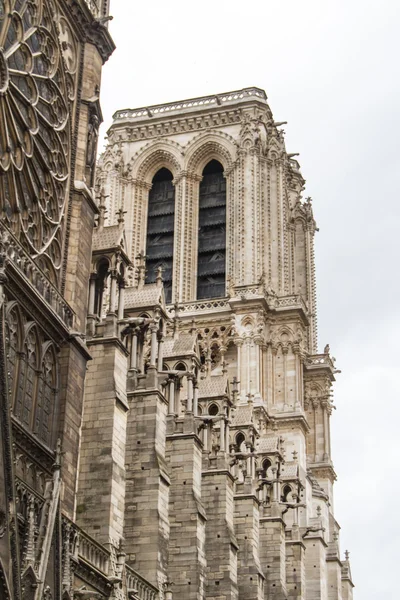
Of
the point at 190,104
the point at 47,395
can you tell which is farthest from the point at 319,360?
the point at 47,395

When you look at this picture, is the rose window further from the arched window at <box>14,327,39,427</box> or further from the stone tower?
the stone tower

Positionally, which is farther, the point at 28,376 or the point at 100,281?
the point at 100,281

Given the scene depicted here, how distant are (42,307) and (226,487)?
50.5 ft

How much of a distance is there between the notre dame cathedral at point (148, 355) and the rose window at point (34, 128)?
66 millimetres

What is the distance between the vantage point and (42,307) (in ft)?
85.1

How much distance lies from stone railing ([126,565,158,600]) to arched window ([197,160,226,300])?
2982 cm

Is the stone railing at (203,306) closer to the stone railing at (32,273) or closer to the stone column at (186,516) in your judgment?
the stone column at (186,516)

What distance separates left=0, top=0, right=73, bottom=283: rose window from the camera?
26406 mm

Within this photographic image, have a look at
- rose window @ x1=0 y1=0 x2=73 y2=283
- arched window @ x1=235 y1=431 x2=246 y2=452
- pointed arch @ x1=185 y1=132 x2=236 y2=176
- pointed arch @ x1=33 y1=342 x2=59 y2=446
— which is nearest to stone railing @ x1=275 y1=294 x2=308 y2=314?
pointed arch @ x1=185 y1=132 x2=236 y2=176

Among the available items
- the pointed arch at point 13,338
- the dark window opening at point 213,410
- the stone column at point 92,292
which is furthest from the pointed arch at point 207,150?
the pointed arch at point 13,338

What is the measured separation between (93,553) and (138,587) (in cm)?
318

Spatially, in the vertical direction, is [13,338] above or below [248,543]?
below

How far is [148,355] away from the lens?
40219 mm

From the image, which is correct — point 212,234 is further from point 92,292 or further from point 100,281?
point 92,292
